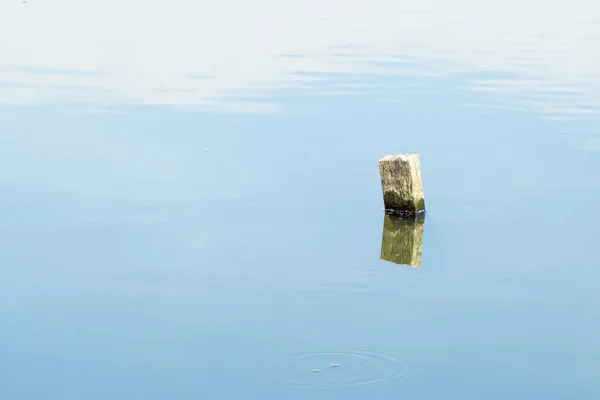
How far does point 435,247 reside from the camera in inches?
418

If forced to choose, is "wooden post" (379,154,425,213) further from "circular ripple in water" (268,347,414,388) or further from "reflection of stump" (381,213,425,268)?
"circular ripple in water" (268,347,414,388)

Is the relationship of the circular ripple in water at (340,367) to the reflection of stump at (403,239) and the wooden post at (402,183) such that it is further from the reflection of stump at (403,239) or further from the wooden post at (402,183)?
the wooden post at (402,183)

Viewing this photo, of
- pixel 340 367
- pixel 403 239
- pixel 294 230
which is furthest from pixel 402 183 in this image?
pixel 340 367

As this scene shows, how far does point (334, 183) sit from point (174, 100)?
604 centimetres

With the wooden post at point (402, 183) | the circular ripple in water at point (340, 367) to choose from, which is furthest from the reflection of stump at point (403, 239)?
the circular ripple in water at point (340, 367)

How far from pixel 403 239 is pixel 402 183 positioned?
761mm

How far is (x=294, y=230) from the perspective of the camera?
11180mm

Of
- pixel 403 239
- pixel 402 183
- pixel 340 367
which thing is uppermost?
pixel 402 183

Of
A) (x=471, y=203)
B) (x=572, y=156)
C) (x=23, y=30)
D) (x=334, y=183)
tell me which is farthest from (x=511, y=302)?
(x=23, y=30)

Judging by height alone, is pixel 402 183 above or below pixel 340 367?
above

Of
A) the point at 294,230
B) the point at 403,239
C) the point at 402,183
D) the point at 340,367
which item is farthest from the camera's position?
the point at 402,183

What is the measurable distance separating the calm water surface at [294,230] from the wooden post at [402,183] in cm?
25

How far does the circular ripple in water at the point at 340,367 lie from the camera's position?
293 inches

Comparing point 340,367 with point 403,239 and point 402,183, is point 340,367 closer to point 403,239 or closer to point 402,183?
point 403,239
